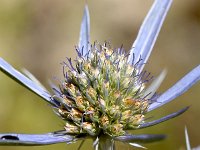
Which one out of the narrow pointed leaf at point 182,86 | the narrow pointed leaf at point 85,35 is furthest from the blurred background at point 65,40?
the narrow pointed leaf at point 182,86

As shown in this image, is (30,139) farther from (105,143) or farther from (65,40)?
(65,40)

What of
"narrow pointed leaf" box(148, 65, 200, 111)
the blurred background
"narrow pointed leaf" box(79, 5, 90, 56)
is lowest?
"narrow pointed leaf" box(148, 65, 200, 111)

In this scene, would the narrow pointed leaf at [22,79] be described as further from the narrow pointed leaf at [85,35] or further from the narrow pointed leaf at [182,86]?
the narrow pointed leaf at [182,86]

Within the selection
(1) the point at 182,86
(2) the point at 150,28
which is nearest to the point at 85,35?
(2) the point at 150,28

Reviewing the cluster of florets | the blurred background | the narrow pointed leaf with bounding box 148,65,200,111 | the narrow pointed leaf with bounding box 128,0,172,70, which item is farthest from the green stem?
the blurred background

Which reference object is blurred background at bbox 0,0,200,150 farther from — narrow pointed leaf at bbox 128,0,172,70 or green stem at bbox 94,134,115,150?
green stem at bbox 94,134,115,150
